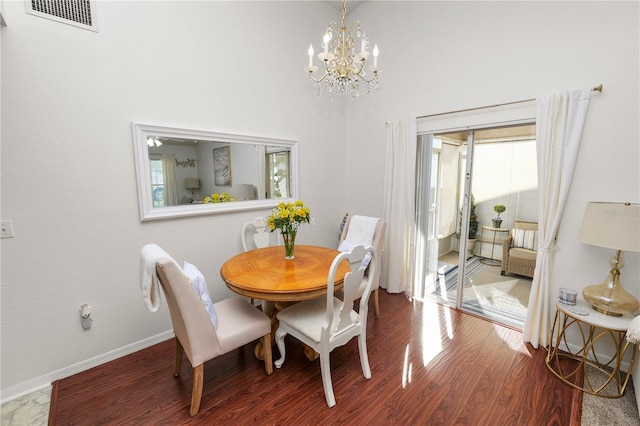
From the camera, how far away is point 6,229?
5.98ft

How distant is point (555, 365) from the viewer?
88.4 inches

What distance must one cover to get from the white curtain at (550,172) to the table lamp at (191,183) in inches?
123

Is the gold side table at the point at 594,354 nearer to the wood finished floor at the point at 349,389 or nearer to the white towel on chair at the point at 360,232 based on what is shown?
the wood finished floor at the point at 349,389

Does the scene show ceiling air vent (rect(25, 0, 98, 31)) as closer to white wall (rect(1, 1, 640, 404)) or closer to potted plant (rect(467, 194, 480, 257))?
white wall (rect(1, 1, 640, 404))

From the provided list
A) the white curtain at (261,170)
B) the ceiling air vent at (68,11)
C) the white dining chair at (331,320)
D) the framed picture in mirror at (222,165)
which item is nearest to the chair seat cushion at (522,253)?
the white dining chair at (331,320)

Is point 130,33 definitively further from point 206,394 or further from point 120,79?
point 206,394

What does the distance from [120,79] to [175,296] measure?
179 cm

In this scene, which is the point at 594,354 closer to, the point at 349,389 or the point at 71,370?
the point at 349,389

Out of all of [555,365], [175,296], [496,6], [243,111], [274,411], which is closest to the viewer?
[175,296]

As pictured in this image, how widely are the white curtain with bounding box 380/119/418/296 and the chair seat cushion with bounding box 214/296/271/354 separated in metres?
2.01

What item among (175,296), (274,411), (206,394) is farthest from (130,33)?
(274,411)

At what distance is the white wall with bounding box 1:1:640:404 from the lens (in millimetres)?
1889

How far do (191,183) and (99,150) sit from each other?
72 centimetres

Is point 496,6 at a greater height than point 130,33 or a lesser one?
greater
